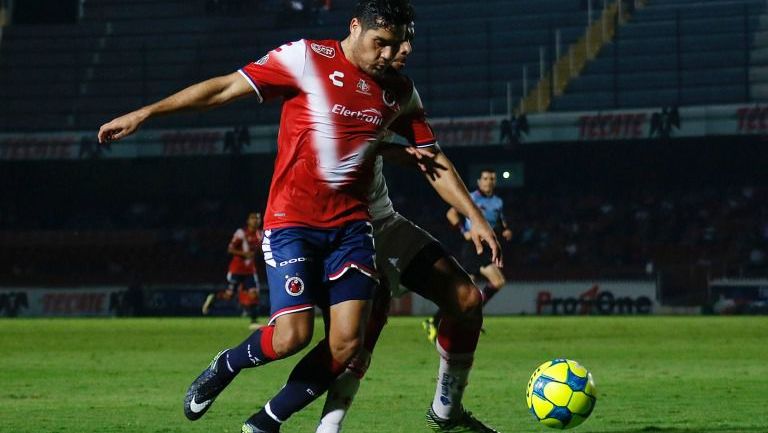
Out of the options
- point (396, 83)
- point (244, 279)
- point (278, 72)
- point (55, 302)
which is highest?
point (278, 72)

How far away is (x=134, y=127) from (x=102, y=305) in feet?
88.3

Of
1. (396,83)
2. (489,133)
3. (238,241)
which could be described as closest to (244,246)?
(238,241)

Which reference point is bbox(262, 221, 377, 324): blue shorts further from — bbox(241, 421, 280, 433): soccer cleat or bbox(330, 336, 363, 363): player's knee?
bbox(241, 421, 280, 433): soccer cleat

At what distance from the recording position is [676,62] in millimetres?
34531

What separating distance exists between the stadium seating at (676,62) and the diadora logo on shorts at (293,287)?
96.1 feet

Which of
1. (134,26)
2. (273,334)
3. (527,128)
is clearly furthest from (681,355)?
(134,26)

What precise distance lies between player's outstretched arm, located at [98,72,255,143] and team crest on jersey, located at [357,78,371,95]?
1.62 feet

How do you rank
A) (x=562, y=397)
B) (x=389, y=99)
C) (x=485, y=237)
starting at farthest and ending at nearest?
(x=562, y=397) → (x=485, y=237) → (x=389, y=99)

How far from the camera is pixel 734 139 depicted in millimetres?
35031

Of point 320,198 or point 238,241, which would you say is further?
point 238,241

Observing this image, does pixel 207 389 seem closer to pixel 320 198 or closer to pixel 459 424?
pixel 320 198

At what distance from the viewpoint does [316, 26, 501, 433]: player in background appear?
6434mm

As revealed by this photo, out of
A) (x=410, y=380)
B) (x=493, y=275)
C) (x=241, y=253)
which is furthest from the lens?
(x=241, y=253)

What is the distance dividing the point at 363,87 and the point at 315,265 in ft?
2.72
